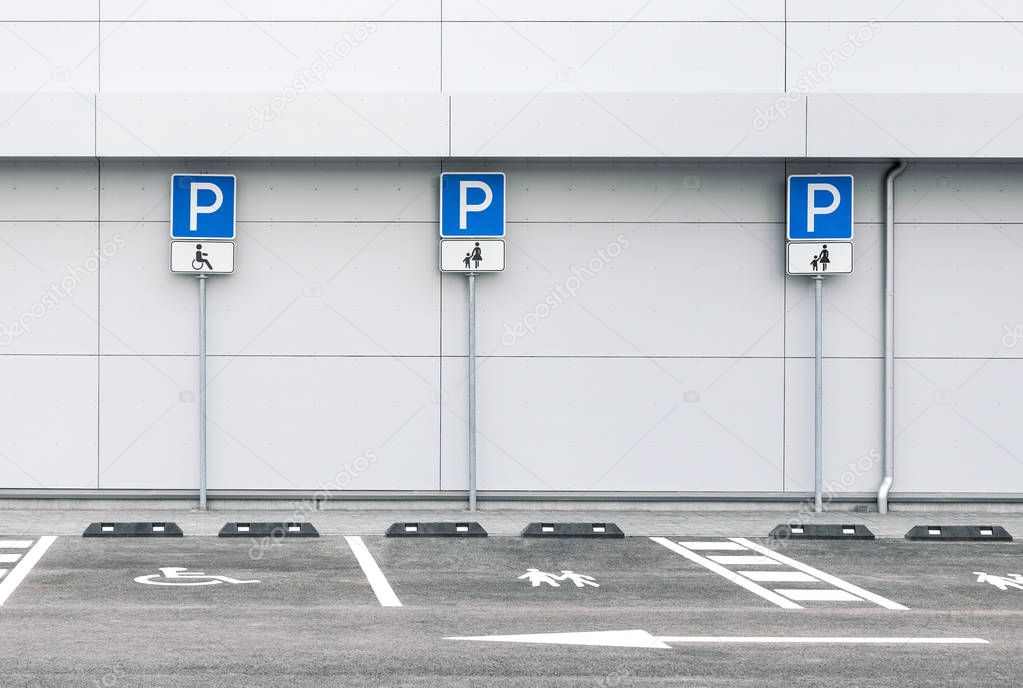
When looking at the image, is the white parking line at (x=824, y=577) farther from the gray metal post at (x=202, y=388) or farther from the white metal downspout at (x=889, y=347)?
the gray metal post at (x=202, y=388)

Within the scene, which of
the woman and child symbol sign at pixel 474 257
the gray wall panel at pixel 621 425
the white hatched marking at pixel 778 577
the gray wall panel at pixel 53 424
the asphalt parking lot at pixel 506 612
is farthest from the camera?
the gray wall panel at pixel 621 425

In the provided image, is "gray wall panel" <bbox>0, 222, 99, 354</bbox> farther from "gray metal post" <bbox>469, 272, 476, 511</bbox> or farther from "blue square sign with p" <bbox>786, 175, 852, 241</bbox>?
"blue square sign with p" <bbox>786, 175, 852, 241</bbox>

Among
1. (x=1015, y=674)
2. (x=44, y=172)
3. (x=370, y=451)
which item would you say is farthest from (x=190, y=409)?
(x=1015, y=674)

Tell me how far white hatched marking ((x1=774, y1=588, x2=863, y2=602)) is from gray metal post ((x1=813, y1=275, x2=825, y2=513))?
16.6 feet

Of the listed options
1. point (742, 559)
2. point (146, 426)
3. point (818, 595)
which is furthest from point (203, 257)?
point (818, 595)

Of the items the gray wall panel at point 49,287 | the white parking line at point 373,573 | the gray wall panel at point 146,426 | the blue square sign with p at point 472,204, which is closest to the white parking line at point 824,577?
the white parking line at point 373,573

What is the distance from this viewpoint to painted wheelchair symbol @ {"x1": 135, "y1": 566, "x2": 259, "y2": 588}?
432 inches

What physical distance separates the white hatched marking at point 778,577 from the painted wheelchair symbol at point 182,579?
4.02 metres

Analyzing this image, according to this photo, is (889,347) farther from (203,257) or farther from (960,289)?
(203,257)

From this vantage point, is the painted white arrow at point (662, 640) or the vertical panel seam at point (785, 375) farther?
A: the vertical panel seam at point (785, 375)

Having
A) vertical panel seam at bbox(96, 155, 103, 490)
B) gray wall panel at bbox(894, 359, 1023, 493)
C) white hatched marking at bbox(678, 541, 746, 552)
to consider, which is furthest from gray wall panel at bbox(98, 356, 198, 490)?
gray wall panel at bbox(894, 359, 1023, 493)

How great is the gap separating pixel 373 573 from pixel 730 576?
286 centimetres

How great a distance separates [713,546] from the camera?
13586 mm

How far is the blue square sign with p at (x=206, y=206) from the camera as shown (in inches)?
617
